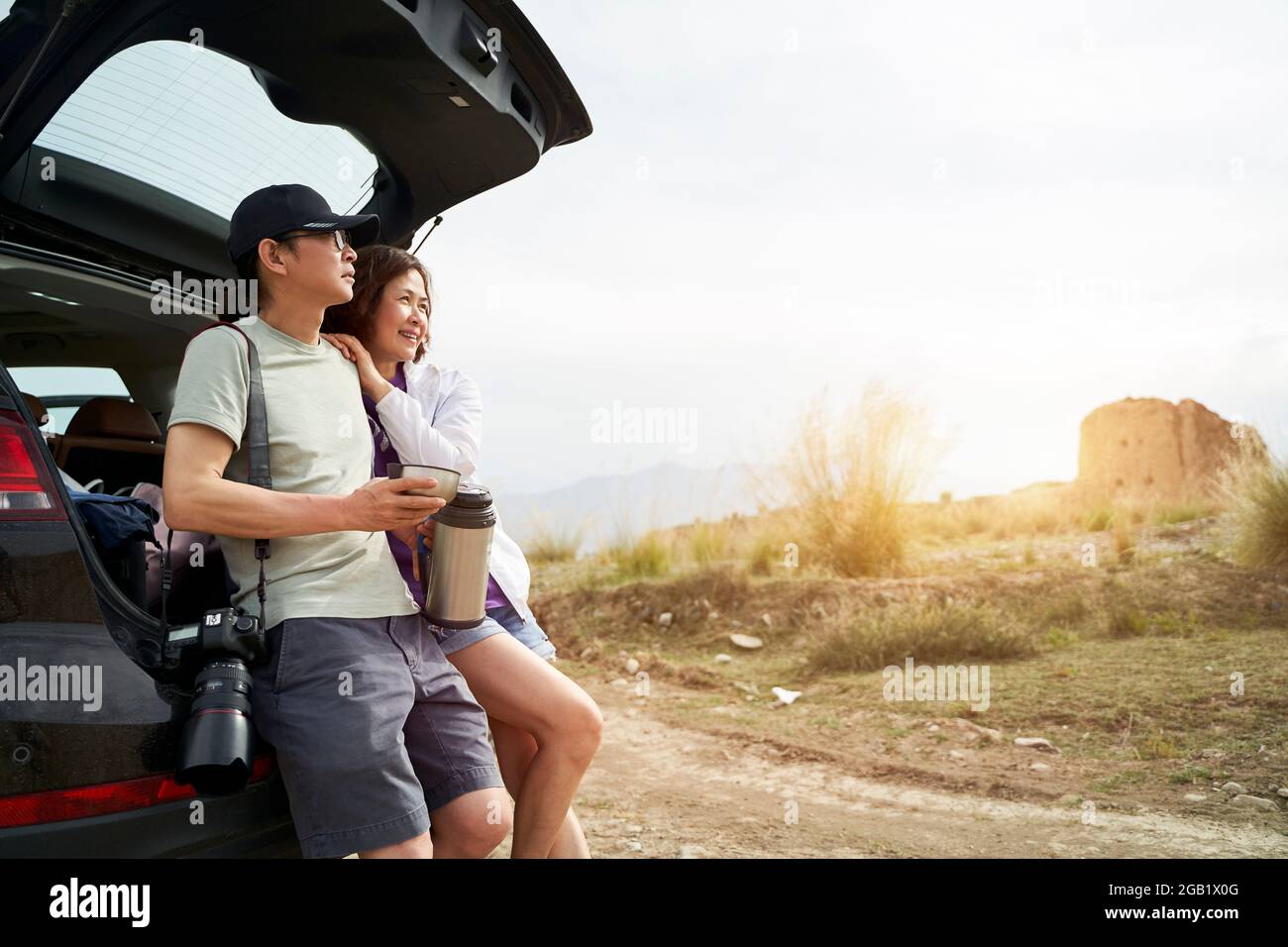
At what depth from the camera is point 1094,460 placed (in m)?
17.7

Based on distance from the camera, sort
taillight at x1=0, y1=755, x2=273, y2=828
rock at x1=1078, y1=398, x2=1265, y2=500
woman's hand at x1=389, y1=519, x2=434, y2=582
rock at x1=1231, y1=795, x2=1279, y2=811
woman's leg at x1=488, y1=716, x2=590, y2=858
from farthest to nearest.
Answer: rock at x1=1078, y1=398, x2=1265, y2=500 < rock at x1=1231, y1=795, x2=1279, y2=811 < woman's leg at x1=488, y1=716, x2=590, y2=858 < woman's hand at x1=389, y1=519, x2=434, y2=582 < taillight at x1=0, y1=755, x2=273, y2=828

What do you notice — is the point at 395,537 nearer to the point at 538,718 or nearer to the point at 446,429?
the point at 446,429

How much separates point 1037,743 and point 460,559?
404cm

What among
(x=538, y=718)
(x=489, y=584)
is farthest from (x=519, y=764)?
(x=489, y=584)

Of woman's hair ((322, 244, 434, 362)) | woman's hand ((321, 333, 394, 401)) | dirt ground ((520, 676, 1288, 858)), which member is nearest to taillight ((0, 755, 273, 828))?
woman's hand ((321, 333, 394, 401))

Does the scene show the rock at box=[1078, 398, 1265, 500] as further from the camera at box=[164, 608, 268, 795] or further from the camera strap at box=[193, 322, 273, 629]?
the camera at box=[164, 608, 268, 795]

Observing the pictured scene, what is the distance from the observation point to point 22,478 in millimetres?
1709

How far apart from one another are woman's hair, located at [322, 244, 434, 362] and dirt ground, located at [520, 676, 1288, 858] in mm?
2190

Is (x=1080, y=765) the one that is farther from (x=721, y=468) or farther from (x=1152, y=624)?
(x=721, y=468)

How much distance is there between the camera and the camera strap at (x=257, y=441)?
77.5 inches

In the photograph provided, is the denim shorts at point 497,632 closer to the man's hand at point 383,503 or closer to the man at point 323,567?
the man at point 323,567

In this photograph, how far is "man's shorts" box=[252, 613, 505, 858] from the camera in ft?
5.99
